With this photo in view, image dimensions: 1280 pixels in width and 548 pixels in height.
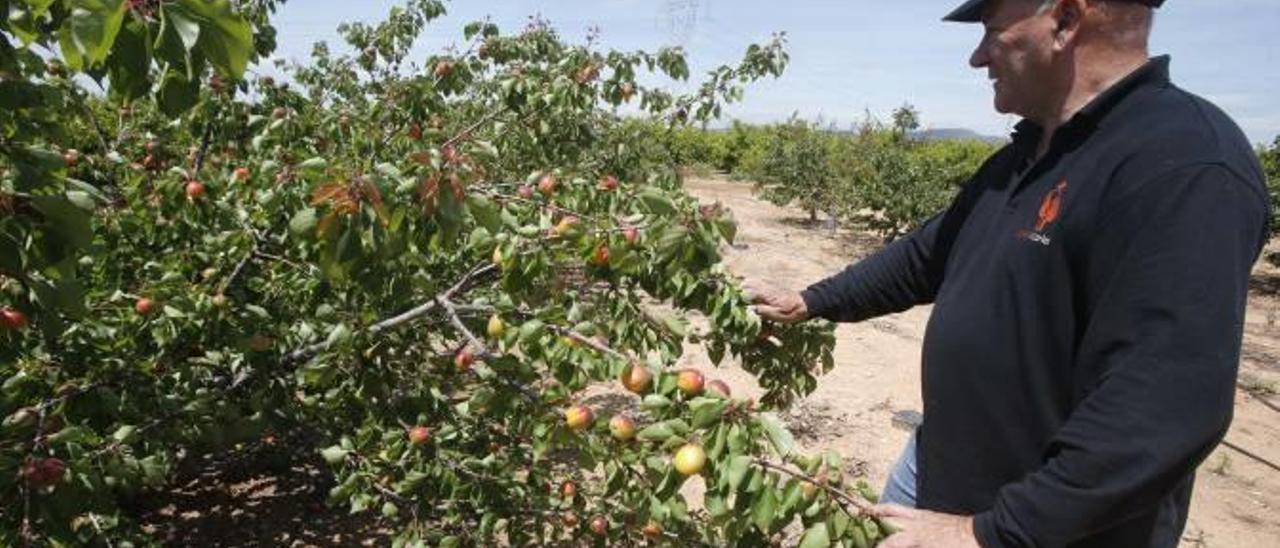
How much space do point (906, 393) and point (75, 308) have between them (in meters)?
5.40

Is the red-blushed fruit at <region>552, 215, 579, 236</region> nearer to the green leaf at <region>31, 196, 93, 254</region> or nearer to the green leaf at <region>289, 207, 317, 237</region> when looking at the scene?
the green leaf at <region>289, 207, 317, 237</region>

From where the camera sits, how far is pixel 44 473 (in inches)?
62.4

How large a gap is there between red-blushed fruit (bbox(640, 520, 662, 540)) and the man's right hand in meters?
0.62

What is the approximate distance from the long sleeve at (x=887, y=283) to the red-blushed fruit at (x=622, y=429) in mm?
803

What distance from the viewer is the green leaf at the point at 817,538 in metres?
1.25

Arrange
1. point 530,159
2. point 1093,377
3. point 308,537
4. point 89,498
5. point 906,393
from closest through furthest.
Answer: point 1093,377
point 89,498
point 308,537
point 530,159
point 906,393

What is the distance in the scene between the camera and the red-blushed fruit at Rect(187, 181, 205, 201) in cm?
246

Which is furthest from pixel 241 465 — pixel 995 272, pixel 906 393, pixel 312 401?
pixel 906 393

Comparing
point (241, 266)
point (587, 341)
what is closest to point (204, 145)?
point (241, 266)

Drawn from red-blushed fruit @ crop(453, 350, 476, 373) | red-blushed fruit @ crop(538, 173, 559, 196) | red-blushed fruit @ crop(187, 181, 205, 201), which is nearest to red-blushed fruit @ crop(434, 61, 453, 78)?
red-blushed fruit @ crop(187, 181, 205, 201)

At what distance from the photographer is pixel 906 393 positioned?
5887 mm

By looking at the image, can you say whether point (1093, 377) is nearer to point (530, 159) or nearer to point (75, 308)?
point (75, 308)

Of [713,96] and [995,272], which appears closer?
[995,272]

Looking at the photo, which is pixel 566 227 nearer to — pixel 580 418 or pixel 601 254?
pixel 601 254
